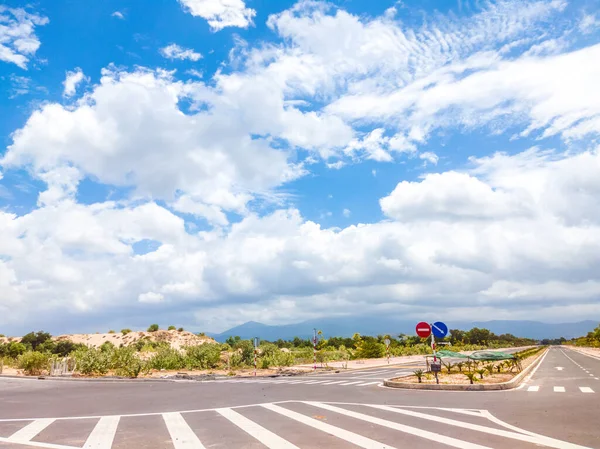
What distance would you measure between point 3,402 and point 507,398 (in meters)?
16.3

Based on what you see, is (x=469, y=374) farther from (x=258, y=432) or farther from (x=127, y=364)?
(x=127, y=364)

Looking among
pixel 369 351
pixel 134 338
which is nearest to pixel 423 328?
pixel 369 351

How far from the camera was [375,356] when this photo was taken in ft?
185

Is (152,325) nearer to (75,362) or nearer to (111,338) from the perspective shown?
(111,338)

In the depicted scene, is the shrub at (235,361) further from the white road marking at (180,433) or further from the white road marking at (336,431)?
the white road marking at (180,433)

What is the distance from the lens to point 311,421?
34.5 feet

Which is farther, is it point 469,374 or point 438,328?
point 438,328

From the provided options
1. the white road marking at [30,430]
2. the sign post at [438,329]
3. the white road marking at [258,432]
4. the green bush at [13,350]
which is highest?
the sign post at [438,329]

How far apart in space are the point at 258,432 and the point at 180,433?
1.52 meters

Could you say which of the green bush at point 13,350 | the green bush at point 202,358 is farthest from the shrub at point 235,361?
the green bush at point 13,350

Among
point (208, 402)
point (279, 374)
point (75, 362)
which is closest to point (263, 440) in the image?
point (208, 402)

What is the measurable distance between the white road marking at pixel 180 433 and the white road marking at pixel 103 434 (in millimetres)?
1090

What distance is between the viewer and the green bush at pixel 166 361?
1453 inches

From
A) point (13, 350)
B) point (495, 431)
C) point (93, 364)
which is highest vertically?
point (13, 350)
